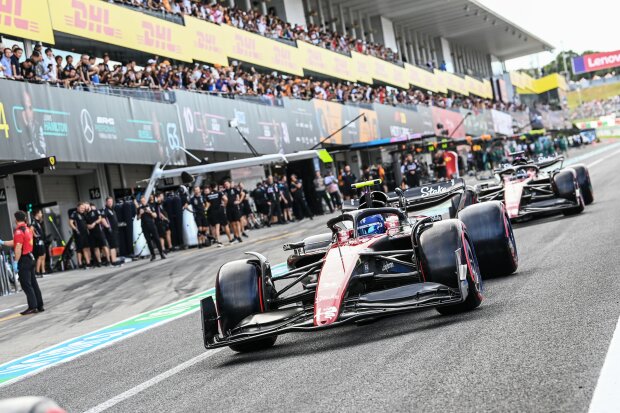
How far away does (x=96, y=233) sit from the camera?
24.0 m

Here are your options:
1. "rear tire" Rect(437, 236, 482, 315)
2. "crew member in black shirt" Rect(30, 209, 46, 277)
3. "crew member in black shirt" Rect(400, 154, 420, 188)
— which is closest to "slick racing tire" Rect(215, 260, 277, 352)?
"rear tire" Rect(437, 236, 482, 315)

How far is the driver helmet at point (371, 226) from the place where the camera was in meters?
9.16

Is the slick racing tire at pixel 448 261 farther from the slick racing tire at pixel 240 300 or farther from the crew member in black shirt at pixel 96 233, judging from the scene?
the crew member in black shirt at pixel 96 233

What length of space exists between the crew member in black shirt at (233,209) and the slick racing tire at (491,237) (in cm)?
1702

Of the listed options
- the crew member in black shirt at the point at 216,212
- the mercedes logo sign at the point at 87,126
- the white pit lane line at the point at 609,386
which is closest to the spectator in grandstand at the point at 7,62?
the mercedes logo sign at the point at 87,126

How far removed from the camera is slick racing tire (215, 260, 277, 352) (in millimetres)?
8047

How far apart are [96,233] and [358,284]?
16898 mm

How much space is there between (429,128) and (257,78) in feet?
79.8

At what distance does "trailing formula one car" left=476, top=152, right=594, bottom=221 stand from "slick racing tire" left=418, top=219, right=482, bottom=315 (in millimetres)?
8348

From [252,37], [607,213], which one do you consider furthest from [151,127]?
[607,213]

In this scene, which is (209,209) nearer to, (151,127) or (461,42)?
(151,127)

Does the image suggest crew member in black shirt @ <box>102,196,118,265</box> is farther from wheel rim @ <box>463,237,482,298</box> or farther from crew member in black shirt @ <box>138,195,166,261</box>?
Answer: wheel rim @ <box>463,237,482,298</box>

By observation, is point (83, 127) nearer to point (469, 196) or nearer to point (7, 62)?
point (7, 62)

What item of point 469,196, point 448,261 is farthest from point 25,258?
point 448,261
